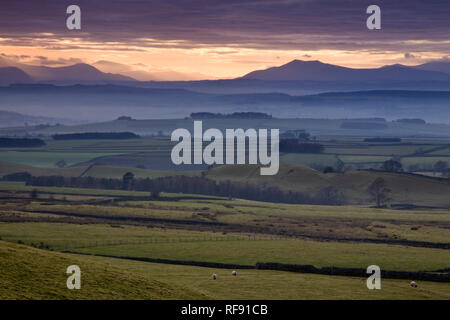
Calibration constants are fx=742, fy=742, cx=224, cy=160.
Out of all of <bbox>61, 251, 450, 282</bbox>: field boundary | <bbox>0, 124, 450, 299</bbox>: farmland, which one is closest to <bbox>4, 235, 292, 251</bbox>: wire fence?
<bbox>0, 124, 450, 299</bbox>: farmland

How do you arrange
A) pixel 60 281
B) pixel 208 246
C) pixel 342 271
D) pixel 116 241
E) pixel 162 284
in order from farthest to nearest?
pixel 116 241 < pixel 208 246 < pixel 342 271 < pixel 162 284 < pixel 60 281

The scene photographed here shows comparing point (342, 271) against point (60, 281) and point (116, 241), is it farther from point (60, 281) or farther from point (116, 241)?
point (116, 241)

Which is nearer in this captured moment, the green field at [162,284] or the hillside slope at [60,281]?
the hillside slope at [60,281]

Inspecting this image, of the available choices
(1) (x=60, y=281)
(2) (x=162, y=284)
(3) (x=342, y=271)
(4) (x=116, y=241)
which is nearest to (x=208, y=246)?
(4) (x=116, y=241)

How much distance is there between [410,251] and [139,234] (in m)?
47.5

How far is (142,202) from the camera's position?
19450cm

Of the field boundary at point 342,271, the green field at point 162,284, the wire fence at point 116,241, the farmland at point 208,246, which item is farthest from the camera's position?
the wire fence at point 116,241

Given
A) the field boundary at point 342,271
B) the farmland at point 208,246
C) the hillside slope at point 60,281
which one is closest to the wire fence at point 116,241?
the farmland at point 208,246

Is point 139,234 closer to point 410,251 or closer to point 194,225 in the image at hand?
point 194,225

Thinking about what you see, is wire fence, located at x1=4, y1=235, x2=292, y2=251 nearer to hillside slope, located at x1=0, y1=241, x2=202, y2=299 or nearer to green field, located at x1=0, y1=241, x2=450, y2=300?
green field, located at x1=0, y1=241, x2=450, y2=300

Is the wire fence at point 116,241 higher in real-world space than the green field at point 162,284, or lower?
higher

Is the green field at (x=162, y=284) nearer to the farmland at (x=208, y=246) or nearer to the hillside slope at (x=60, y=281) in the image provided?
the hillside slope at (x=60, y=281)

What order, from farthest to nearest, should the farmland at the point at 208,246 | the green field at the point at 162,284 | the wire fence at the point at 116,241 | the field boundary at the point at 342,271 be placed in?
the wire fence at the point at 116,241, the field boundary at the point at 342,271, the farmland at the point at 208,246, the green field at the point at 162,284
